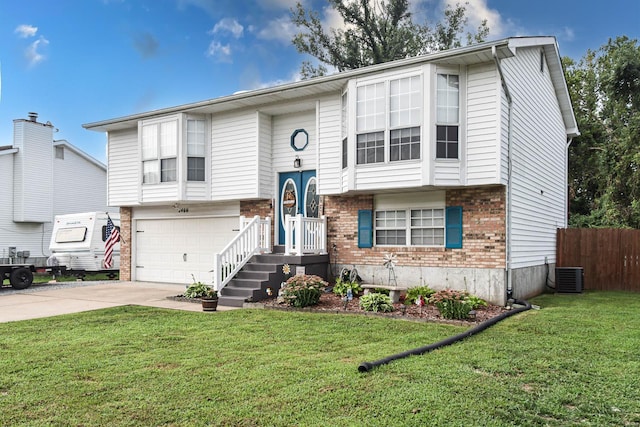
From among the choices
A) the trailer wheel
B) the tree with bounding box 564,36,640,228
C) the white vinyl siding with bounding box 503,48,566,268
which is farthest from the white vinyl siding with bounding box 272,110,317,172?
the tree with bounding box 564,36,640,228

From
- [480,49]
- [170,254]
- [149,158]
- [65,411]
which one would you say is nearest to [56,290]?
[170,254]

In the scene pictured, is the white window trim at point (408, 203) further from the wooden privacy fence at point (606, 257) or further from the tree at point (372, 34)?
the tree at point (372, 34)

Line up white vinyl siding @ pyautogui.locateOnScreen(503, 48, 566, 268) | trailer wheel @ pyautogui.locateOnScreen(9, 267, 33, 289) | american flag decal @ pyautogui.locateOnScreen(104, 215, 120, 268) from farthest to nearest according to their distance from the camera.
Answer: american flag decal @ pyautogui.locateOnScreen(104, 215, 120, 268) → trailer wheel @ pyautogui.locateOnScreen(9, 267, 33, 289) → white vinyl siding @ pyautogui.locateOnScreen(503, 48, 566, 268)

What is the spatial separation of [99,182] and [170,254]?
13.0 meters

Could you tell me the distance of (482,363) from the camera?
5633mm

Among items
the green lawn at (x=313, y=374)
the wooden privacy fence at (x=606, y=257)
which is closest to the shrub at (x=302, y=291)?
the green lawn at (x=313, y=374)

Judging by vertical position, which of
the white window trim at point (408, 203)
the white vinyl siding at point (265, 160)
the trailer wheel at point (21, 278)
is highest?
the white vinyl siding at point (265, 160)

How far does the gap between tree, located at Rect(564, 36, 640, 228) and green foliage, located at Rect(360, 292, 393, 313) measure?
12713 mm

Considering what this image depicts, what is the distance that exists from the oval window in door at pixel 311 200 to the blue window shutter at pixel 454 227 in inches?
140

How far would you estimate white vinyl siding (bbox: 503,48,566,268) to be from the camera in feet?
36.6

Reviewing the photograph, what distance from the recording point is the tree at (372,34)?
2605cm

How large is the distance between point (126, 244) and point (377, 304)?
33.9ft

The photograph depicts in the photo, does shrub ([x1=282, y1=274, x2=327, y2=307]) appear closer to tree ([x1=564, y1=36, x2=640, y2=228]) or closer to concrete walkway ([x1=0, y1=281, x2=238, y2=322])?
concrete walkway ([x1=0, y1=281, x2=238, y2=322])

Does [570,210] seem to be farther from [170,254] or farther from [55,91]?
[55,91]
